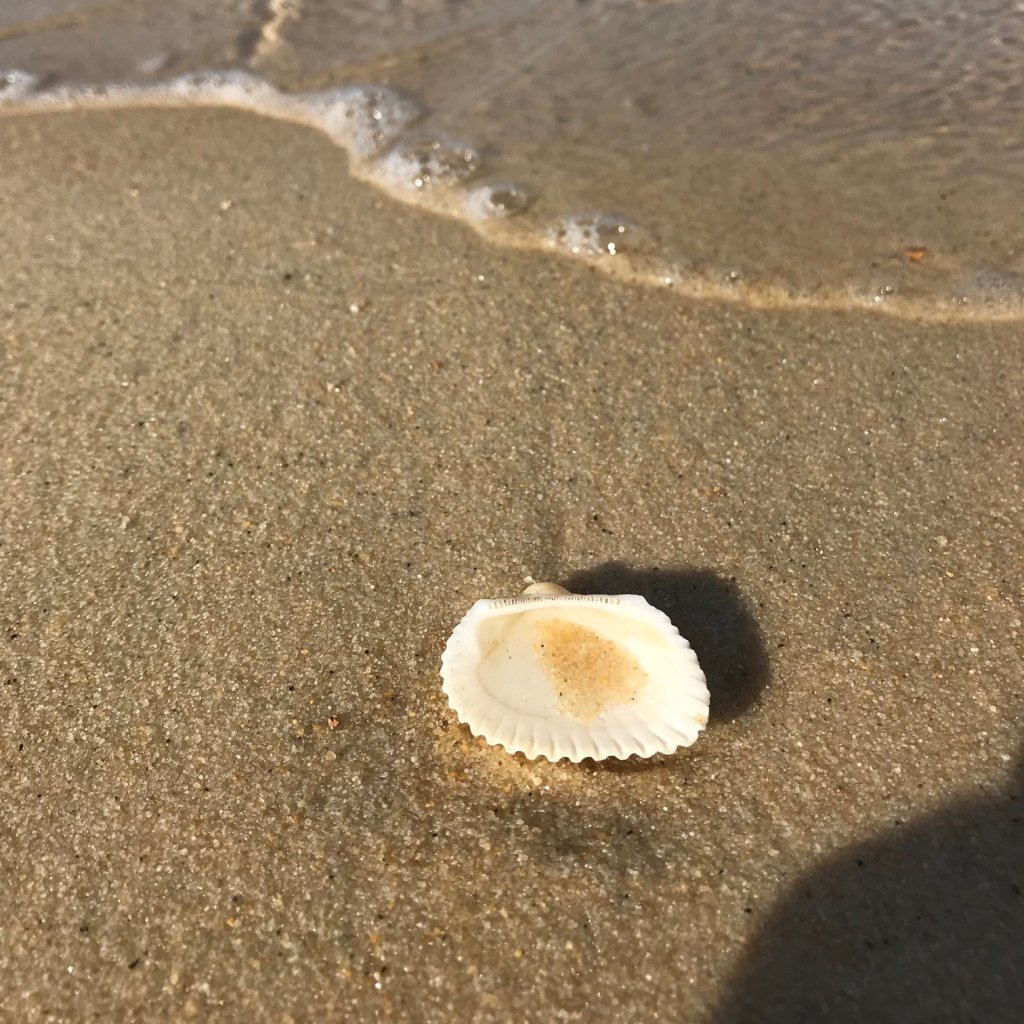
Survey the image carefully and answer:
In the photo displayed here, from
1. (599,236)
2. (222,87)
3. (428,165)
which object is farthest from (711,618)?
(222,87)

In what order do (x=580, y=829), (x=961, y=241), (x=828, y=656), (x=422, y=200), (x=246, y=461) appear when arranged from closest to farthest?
(x=580, y=829)
(x=828, y=656)
(x=246, y=461)
(x=961, y=241)
(x=422, y=200)

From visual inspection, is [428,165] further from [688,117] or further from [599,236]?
[688,117]

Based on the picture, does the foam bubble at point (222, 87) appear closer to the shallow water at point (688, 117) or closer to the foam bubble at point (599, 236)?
the shallow water at point (688, 117)

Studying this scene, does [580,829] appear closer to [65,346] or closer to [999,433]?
[999,433]

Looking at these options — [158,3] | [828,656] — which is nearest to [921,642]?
[828,656]

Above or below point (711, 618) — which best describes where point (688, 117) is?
above

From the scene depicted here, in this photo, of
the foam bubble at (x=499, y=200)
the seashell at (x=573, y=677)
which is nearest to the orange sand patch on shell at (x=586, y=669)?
the seashell at (x=573, y=677)
